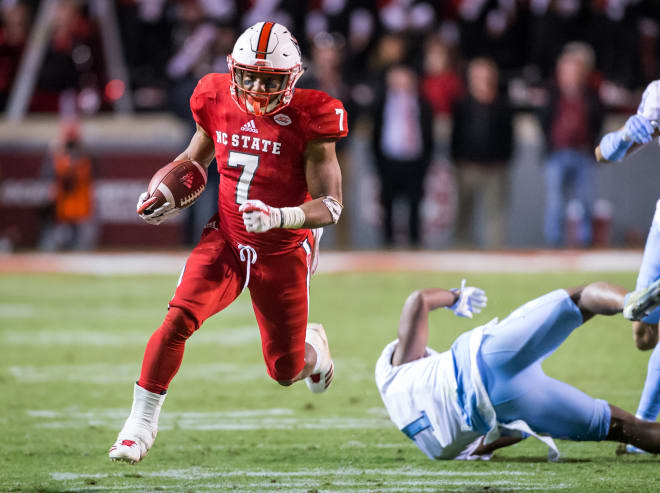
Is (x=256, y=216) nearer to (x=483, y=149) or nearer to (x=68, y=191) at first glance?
(x=483, y=149)

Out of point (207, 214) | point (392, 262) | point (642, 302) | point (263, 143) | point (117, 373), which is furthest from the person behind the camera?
point (207, 214)

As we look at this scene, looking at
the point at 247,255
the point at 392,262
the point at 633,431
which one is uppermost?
the point at 247,255

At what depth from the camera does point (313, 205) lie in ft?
12.7

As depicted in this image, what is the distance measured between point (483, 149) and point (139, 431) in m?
7.27

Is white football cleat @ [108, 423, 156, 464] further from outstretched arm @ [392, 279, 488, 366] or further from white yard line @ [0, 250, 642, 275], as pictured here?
white yard line @ [0, 250, 642, 275]

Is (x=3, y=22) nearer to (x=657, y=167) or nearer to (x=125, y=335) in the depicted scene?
(x=125, y=335)

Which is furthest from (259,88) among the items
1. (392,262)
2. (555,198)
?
(555,198)

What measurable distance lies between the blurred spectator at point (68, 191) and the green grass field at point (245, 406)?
2.47 metres

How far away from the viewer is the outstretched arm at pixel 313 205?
3.59 meters

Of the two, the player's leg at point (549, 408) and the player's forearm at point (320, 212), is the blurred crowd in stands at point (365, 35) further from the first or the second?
the player's leg at point (549, 408)

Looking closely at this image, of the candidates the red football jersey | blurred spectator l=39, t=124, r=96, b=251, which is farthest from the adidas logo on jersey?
blurred spectator l=39, t=124, r=96, b=251

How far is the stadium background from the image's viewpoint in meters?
5.25

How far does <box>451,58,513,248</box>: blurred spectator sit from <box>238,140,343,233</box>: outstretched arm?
20.8 feet

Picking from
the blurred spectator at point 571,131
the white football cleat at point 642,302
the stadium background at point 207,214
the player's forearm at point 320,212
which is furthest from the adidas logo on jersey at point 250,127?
the blurred spectator at point 571,131
